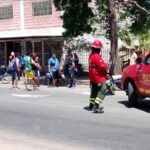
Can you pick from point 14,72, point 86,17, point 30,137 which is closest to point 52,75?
point 14,72

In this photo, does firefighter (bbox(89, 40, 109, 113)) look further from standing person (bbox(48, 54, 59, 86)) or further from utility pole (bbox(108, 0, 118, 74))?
utility pole (bbox(108, 0, 118, 74))

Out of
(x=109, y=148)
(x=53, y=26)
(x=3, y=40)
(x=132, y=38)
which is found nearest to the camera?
(x=109, y=148)

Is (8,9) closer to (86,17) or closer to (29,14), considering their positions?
(29,14)

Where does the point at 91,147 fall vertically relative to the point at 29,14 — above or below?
below

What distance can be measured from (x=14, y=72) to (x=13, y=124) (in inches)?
470

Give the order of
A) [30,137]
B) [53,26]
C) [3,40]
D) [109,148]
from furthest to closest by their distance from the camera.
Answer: [3,40]
[53,26]
[30,137]
[109,148]

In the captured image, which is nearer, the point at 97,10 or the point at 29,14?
the point at 97,10

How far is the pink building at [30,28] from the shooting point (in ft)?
122

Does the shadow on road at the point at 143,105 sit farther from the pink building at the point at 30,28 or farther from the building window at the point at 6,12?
the building window at the point at 6,12

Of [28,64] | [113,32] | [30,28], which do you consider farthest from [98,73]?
[30,28]

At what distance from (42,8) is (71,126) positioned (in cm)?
2749

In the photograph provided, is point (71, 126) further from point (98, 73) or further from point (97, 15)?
point (97, 15)

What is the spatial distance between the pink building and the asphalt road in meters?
19.2

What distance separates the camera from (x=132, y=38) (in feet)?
103
